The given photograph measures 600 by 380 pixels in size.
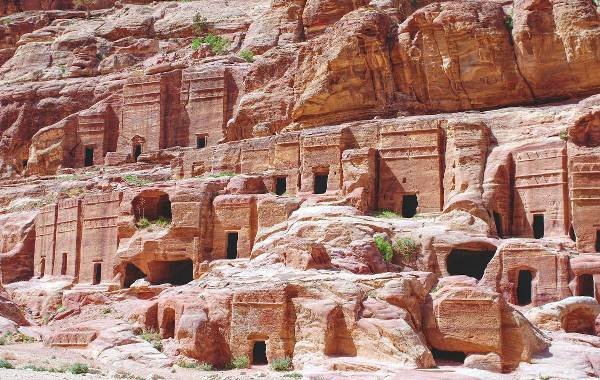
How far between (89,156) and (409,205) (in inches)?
1021

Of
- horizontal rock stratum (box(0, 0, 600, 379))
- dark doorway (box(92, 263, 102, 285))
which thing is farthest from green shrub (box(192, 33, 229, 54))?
dark doorway (box(92, 263, 102, 285))

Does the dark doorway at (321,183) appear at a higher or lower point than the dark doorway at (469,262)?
higher

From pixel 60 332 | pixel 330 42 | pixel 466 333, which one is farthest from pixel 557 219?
pixel 60 332

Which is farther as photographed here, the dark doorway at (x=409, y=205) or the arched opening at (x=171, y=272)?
the arched opening at (x=171, y=272)

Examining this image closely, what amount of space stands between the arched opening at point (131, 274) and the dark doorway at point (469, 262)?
1638 cm

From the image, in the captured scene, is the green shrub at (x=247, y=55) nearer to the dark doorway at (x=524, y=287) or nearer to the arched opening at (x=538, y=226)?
the arched opening at (x=538, y=226)

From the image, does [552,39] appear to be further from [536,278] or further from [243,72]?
[243,72]

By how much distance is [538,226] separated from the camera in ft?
117

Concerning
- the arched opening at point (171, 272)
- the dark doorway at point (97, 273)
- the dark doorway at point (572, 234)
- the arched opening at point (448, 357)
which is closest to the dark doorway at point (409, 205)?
the dark doorway at point (572, 234)

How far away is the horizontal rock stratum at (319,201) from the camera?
89.9 feet

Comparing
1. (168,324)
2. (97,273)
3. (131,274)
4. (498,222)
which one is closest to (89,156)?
(97,273)

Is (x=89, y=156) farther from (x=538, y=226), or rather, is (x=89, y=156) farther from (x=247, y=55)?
(x=538, y=226)

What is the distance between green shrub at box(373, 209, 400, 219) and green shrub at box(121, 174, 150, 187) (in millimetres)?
13500

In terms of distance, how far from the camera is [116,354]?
29.3 meters
